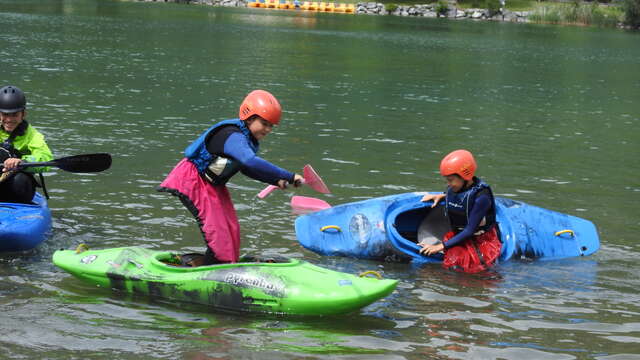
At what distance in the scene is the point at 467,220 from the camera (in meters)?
8.99

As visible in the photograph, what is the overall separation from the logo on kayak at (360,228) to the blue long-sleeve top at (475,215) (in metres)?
0.96

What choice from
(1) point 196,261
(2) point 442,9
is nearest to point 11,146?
(1) point 196,261

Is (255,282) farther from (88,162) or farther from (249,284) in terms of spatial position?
(88,162)

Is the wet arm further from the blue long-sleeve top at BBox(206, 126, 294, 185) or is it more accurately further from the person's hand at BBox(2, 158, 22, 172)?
the person's hand at BBox(2, 158, 22, 172)

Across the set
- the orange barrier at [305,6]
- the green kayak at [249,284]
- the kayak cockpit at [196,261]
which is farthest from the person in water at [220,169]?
the orange barrier at [305,6]

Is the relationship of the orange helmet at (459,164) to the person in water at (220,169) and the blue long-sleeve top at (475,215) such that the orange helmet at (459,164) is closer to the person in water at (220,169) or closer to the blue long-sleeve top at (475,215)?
the blue long-sleeve top at (475,215)

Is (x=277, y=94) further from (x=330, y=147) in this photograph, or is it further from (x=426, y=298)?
(x=426, y=298)

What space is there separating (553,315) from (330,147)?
26.8 feet

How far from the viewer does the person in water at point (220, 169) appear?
7.09 m

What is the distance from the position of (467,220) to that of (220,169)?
9.74 feet

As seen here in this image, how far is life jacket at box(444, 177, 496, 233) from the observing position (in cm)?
886

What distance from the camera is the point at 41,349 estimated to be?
6.34 meters

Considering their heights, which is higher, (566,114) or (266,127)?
(266,127)

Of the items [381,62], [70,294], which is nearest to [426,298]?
[70,294]
